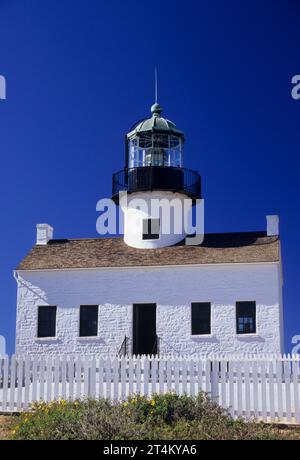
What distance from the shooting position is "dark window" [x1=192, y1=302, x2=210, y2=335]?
2514cm

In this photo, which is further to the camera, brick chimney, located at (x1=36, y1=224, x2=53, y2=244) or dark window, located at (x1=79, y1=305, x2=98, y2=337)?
brick chimney, located at (x1=36, y1=224, x2=53, y2=244)

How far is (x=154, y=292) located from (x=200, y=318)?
1916mm

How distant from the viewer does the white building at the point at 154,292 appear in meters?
24.8

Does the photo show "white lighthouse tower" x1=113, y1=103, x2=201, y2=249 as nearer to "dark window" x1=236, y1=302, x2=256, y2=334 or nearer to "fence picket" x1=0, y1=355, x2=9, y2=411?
"dark window" x1=236, y1=302, x2=256, y2=334

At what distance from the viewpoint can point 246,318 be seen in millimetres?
24812

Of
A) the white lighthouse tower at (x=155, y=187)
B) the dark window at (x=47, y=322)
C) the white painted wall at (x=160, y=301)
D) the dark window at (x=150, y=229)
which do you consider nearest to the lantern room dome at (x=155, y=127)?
the white lighthouse tower at (x=155, y=187)

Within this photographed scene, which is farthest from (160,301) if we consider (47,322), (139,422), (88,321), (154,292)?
(139,422)

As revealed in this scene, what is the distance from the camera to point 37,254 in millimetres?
27875

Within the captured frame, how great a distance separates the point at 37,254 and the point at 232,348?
8605 mm

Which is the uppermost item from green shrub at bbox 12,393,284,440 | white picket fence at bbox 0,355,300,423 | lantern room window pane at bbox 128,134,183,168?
lantern room window pane at bbox 128,134,183,168

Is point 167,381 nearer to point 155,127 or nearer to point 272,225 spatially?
point 272,225

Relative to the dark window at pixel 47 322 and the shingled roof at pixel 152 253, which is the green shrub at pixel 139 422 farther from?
the dark window at pixel 47 322

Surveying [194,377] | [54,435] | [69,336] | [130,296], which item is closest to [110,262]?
[130,296]

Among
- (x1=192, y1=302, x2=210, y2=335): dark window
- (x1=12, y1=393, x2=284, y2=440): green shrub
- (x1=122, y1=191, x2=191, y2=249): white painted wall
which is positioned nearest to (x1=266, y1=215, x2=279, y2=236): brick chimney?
(x1=122, y1=191, x2=191, y2=249): white painted wall
